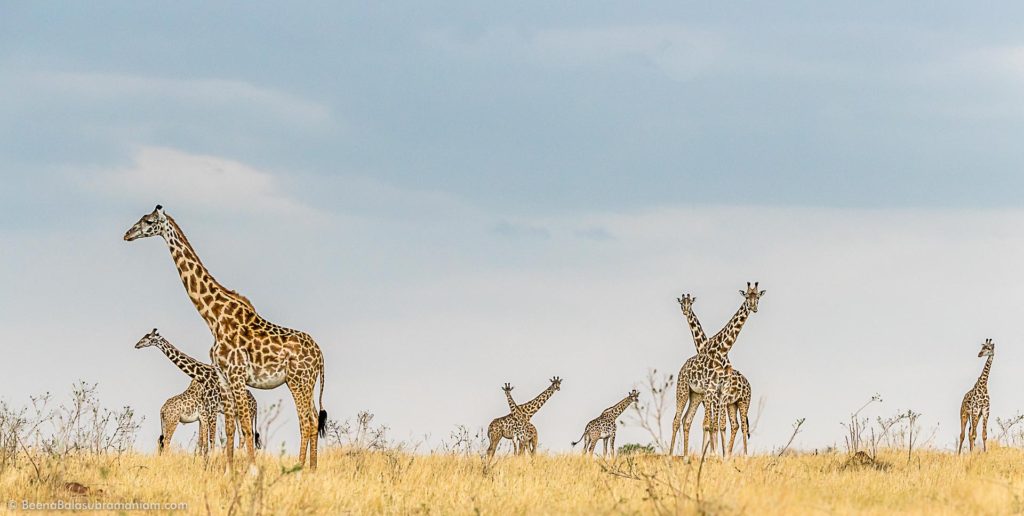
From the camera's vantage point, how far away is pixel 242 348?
1541cm

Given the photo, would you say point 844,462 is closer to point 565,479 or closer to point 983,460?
point 983,460

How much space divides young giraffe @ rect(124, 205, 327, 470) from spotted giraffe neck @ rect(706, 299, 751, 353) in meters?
7.62

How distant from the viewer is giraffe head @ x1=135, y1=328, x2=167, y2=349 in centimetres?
2012

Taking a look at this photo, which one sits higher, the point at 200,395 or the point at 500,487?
the point at 200,395

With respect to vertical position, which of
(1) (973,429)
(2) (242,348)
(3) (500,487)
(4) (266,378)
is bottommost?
(3) (500,487)

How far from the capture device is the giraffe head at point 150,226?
15711mm

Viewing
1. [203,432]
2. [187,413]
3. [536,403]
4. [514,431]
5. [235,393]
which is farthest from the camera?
[536,403]

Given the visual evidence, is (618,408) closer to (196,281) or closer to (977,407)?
(977,407)

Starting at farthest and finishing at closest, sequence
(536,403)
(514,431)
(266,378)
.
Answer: (536,403), (514,431), (266,378)

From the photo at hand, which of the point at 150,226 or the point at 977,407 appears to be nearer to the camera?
the point at 150,226

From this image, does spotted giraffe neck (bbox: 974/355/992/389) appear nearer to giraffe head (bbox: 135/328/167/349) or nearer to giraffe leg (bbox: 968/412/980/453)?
giraffe leg (bbox: 968/412/980/453)

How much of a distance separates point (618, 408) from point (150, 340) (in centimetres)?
1053

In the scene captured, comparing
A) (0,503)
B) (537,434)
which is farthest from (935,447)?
(0,503)

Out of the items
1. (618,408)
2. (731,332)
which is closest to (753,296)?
(731,332)
